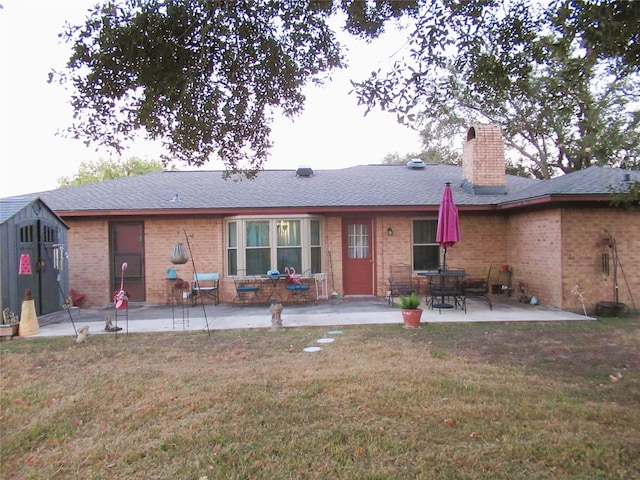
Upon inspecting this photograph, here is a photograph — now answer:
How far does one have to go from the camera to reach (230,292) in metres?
11.8

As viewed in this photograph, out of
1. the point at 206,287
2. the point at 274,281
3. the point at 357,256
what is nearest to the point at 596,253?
the point at 357,256

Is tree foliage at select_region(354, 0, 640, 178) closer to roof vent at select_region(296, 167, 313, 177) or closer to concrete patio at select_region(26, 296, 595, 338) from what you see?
concrete patio at select_region(26, 296, 595, 338)

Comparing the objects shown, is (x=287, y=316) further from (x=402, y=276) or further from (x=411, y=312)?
(x=402, y=276)

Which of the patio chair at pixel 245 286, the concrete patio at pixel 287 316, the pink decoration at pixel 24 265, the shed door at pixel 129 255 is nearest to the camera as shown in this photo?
the pink decoration at pixel 24 265

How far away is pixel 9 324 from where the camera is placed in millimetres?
7750

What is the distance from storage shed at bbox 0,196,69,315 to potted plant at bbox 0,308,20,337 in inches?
4.7

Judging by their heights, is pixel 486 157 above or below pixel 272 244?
above

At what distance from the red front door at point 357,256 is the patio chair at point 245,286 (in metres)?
2.54

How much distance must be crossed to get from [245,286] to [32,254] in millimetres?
4766

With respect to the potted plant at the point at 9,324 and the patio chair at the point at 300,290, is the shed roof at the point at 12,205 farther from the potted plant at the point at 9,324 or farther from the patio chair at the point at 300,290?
the patio chair at the point at 300,290

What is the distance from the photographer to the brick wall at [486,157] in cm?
1291

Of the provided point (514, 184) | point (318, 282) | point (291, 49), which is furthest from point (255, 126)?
point (514, 184)

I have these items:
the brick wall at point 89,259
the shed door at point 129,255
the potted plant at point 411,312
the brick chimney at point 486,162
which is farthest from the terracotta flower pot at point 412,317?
the brick wall at point 89,259

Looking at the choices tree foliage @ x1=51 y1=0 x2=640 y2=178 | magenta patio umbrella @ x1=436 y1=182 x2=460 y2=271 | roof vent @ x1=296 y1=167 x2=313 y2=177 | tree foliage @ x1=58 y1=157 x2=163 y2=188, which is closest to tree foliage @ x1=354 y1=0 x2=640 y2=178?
tree foliage @ x1=51 y1=0 x2=640 y2=178
